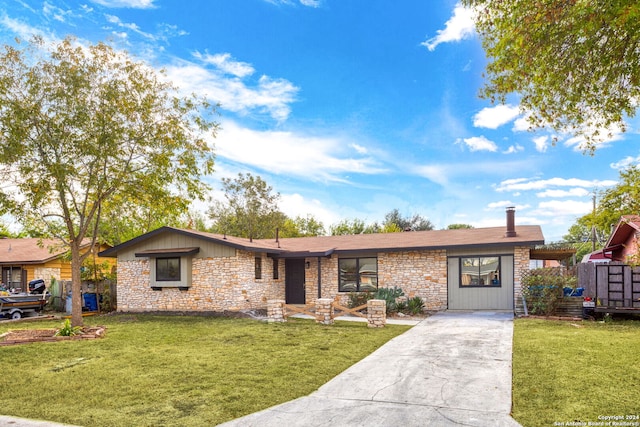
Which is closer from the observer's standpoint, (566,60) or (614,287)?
(566,60)

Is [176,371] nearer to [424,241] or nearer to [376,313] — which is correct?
[376,313]

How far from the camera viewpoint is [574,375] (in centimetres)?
694

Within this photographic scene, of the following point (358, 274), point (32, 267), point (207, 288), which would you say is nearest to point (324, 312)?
point (358, 274)

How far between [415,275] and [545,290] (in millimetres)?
4679

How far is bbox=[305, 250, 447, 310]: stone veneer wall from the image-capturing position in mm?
17375

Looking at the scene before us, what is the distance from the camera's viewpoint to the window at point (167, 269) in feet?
58.4

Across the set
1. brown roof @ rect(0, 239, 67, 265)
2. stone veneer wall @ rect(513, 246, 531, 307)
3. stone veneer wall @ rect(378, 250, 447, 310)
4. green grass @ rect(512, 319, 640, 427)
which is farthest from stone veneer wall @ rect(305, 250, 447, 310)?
brown roof @ rect(0, 239, 67, 265)

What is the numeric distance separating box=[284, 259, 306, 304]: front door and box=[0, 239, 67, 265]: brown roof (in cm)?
1076

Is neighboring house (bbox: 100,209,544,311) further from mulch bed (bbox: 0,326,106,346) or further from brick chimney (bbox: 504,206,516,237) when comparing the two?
mulch bed (bbox: 0,326,106,346)

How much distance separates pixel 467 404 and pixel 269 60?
1521cm

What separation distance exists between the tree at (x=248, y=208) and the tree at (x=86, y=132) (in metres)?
23.6

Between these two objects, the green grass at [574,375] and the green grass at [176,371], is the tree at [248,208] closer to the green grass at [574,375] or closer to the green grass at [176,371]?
the green grass at [176,371]

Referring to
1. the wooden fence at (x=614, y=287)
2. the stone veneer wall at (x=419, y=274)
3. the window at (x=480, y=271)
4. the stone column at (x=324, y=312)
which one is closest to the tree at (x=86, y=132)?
the stone column at (x=324, y=312)

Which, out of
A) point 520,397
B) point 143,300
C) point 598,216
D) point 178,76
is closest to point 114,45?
point 178,76
